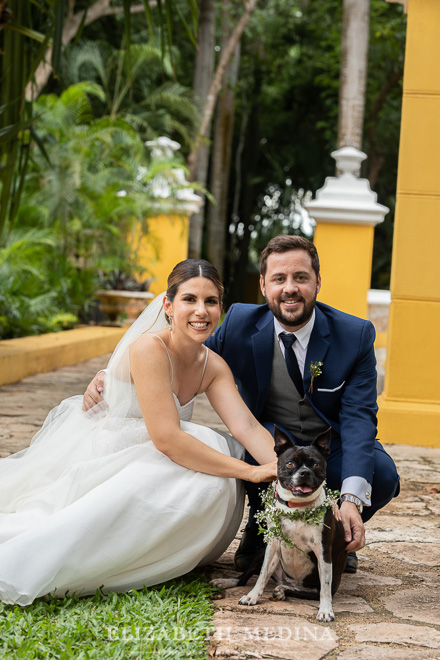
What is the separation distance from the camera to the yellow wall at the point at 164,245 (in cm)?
1260

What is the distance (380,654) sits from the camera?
237 cm

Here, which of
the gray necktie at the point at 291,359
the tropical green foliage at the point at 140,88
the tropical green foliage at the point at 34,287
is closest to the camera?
the gray necktie at the point at 291,359

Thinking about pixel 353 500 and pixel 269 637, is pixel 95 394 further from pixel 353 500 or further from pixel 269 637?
pixel 269 637

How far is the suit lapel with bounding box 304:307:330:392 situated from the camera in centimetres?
311

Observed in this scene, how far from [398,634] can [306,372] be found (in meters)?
1.02

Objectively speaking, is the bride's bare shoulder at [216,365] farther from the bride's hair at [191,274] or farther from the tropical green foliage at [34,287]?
the tropical green foliage at [34,287]

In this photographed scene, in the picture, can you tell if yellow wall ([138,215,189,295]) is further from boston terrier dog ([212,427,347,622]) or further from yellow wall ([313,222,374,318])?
boston terrier dog ([212,427,347,622])

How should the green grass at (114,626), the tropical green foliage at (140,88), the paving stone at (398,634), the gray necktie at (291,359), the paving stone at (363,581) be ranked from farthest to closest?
the tropical green foliage at (140,88) < the gray necktie at (291,359) < the paving stone at (363,581) < the paving stone at (398,634) < the green grass at (114,626)

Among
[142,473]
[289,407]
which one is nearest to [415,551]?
[289,407]

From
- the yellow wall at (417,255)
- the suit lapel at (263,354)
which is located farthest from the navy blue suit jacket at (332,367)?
the yellow wall at (417,255)

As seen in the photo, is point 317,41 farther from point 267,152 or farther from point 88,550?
point 88,550

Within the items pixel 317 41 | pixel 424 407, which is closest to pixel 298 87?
pixel 317 41

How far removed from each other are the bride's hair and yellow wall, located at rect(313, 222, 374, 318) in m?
7.29

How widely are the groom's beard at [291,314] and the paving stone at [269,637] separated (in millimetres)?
1071
